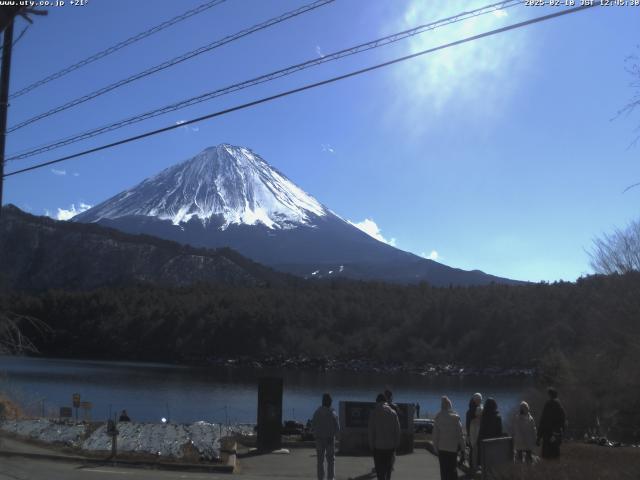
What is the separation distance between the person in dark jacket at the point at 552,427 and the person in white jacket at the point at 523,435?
13 cm

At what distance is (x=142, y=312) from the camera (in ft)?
443

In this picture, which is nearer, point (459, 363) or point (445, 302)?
point (459, 363)

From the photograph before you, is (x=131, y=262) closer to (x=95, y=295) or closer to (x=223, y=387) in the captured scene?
(x=95, y=295)

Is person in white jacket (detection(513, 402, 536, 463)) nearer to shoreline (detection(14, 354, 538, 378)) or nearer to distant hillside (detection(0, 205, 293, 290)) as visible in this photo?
shoreline (detection(14, 354, 538, 378))

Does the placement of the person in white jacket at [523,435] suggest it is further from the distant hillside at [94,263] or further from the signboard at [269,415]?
the distant hillside at [94,263]

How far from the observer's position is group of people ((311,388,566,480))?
10.7m

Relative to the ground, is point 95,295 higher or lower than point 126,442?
higher

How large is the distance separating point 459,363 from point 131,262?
338ft

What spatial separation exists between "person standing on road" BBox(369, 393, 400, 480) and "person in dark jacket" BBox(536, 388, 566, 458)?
2757 mm

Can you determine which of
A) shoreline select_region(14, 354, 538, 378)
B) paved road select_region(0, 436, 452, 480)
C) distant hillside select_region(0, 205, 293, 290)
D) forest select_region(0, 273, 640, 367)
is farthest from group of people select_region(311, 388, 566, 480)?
distant hillside select_region(0, 205, 293, 290)

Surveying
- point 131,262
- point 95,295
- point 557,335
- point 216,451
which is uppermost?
point 131,262

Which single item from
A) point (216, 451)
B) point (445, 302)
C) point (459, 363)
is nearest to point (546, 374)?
point (216, 451)

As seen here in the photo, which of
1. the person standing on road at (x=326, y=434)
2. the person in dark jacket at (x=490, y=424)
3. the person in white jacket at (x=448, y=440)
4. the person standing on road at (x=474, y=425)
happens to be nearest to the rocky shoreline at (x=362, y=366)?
the person standing on road at (x=474, y=425)

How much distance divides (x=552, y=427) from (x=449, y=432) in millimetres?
2282
